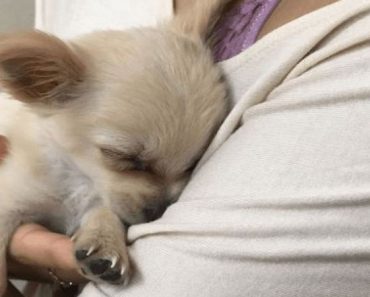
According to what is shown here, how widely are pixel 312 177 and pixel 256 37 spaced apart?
Answer: 310 mm

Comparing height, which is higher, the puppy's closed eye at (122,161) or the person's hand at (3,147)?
the puppy's closed eye at (122,161)

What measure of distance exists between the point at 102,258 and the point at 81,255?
0.04 meters

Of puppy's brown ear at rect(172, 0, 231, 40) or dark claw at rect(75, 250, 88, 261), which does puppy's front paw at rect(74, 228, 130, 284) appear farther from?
puppy's brown ear at rect(172, 0, 231, 40)

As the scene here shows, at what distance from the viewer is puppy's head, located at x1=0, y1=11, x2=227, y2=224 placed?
1.00 metres

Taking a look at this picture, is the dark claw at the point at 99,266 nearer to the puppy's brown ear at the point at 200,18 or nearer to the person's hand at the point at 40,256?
the person's hand at the point at 40,256

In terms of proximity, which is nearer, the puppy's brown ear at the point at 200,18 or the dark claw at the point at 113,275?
the dark claw at the point at 113,275

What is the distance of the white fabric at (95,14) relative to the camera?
48.8 inches

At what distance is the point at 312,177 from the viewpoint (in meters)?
0.78

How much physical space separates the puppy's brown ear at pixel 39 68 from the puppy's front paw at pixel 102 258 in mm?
274

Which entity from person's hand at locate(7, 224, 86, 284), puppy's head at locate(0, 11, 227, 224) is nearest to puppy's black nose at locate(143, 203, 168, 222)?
puppy's head at locate(0, 11, 227, 224)

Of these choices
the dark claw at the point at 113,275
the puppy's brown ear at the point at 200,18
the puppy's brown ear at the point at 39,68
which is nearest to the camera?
the dark claw at the point at 113,275

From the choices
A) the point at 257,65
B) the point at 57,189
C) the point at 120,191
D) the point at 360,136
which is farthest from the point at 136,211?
the point at 360,136

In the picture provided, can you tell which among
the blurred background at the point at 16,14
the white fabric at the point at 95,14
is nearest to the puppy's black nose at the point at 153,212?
the white fabric at the point at 95,14

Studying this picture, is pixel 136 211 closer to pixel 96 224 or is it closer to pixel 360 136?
pixel 96 224
